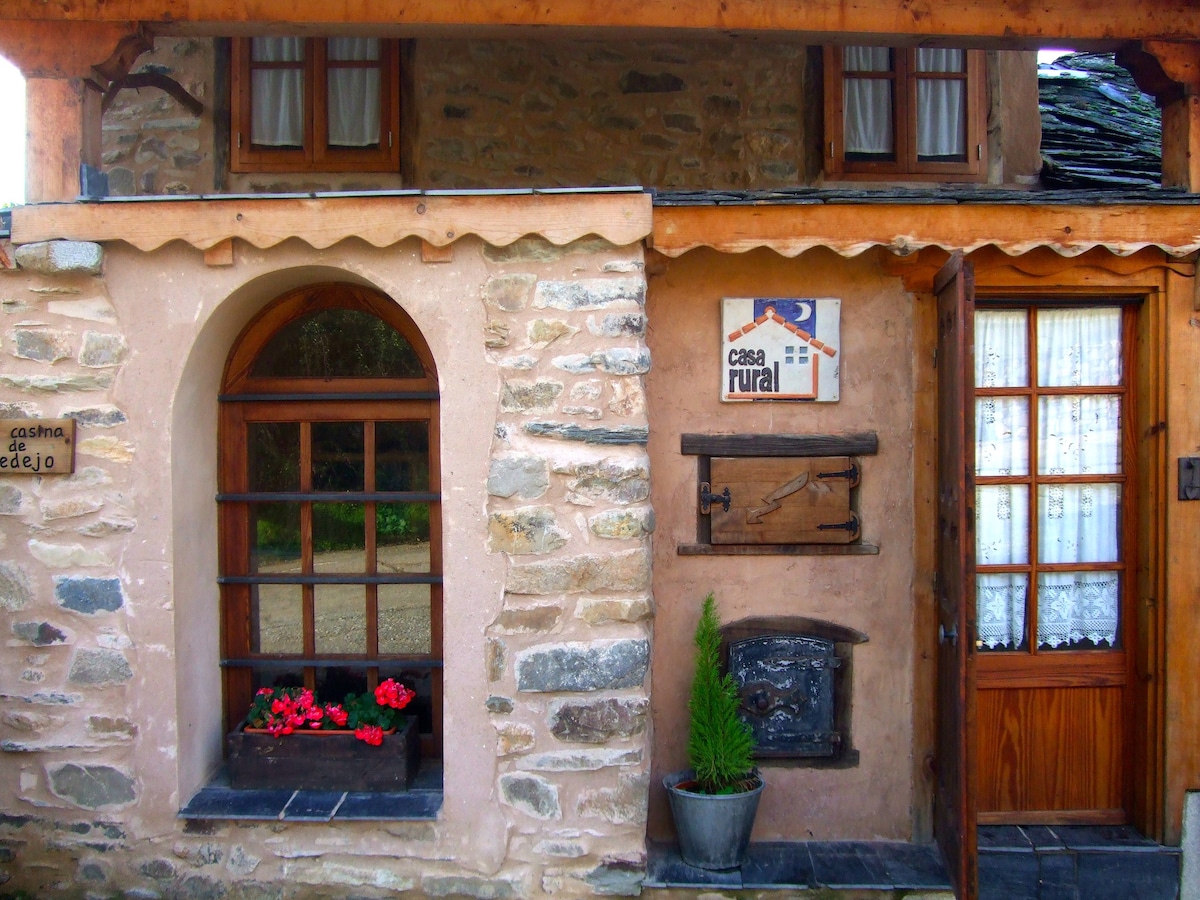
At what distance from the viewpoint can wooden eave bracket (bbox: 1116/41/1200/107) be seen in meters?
3.81

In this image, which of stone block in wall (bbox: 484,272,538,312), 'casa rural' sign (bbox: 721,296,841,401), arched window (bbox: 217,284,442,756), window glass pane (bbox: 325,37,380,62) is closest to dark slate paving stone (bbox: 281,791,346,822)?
arched window (bbox: 217,284,442,756)

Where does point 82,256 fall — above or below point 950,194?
below

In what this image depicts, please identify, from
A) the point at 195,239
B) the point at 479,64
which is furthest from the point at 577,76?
the point at 195,239

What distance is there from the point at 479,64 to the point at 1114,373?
373 centimetres

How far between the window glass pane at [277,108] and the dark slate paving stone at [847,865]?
4.59 metres

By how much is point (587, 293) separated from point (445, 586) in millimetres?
1284

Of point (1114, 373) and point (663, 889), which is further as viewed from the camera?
point (1114, 373)

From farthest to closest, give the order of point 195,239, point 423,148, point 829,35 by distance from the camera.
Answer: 1. point 423,148
2. point 829,35
3. point 195,239

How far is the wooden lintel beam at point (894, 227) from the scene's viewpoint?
3.62 metres

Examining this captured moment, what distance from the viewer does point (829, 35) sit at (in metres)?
3.88

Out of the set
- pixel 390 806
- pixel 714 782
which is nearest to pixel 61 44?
pixel 390 806

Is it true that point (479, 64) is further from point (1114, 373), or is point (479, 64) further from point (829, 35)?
point (1114, 373)

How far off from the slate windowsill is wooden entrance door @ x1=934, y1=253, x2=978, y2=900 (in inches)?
79.8

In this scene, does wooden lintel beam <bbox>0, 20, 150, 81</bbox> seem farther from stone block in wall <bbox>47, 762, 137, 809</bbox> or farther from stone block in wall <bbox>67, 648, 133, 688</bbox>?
stone block in wall <bbox>47, 762, 137, 809</bbox>
